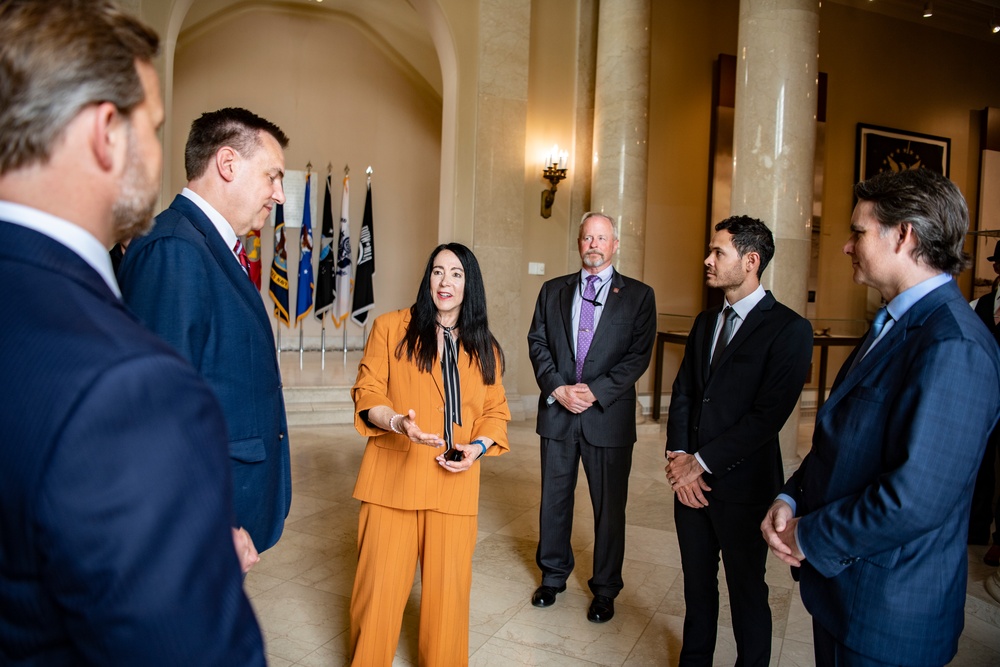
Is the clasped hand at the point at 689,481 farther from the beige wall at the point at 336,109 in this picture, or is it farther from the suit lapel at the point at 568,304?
the beige wall at the point at 336,109

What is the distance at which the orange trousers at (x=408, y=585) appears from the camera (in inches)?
95.7

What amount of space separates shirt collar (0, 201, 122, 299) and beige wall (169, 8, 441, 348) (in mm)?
8082

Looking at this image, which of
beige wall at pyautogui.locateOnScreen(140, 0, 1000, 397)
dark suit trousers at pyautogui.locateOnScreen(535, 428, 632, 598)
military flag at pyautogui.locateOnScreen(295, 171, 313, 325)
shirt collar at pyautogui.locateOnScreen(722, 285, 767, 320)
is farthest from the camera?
military flag at pyautogui.locateOnScreen(295, 171, 313, 325)

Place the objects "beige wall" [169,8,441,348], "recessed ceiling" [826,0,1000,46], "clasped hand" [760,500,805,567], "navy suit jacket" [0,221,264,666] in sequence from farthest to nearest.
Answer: "recessed ceiling" [826,0,1000,46], "beige wall" [169,8,441,348], "clasped hand" [760,500,805,567], "navy suit jacket" [0,221,264,666]

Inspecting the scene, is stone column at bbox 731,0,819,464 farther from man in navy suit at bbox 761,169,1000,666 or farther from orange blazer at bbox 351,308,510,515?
man in navy suit at bbox 761,169,1000,666

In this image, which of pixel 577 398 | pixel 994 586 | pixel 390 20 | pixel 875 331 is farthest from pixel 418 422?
pixel 390 20

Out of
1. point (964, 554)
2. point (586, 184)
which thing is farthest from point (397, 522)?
point (586, 184)

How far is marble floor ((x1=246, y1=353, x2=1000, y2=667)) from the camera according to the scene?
2869 mm

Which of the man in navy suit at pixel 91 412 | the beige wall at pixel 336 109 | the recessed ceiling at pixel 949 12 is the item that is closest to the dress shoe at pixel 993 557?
the man in navy suit at pixel 91 412

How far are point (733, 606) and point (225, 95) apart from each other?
8.79m

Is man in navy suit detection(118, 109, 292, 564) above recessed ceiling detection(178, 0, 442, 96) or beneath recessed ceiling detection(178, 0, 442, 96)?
beneath

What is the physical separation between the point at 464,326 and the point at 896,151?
9002mm

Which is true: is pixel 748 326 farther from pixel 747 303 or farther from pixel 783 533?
pixel 783 533

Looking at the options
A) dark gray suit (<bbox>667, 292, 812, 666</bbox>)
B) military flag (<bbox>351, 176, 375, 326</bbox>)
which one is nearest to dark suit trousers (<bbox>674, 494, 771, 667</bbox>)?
dark gray suit (<bbox>667, 292, 812, 666</bbox>)
